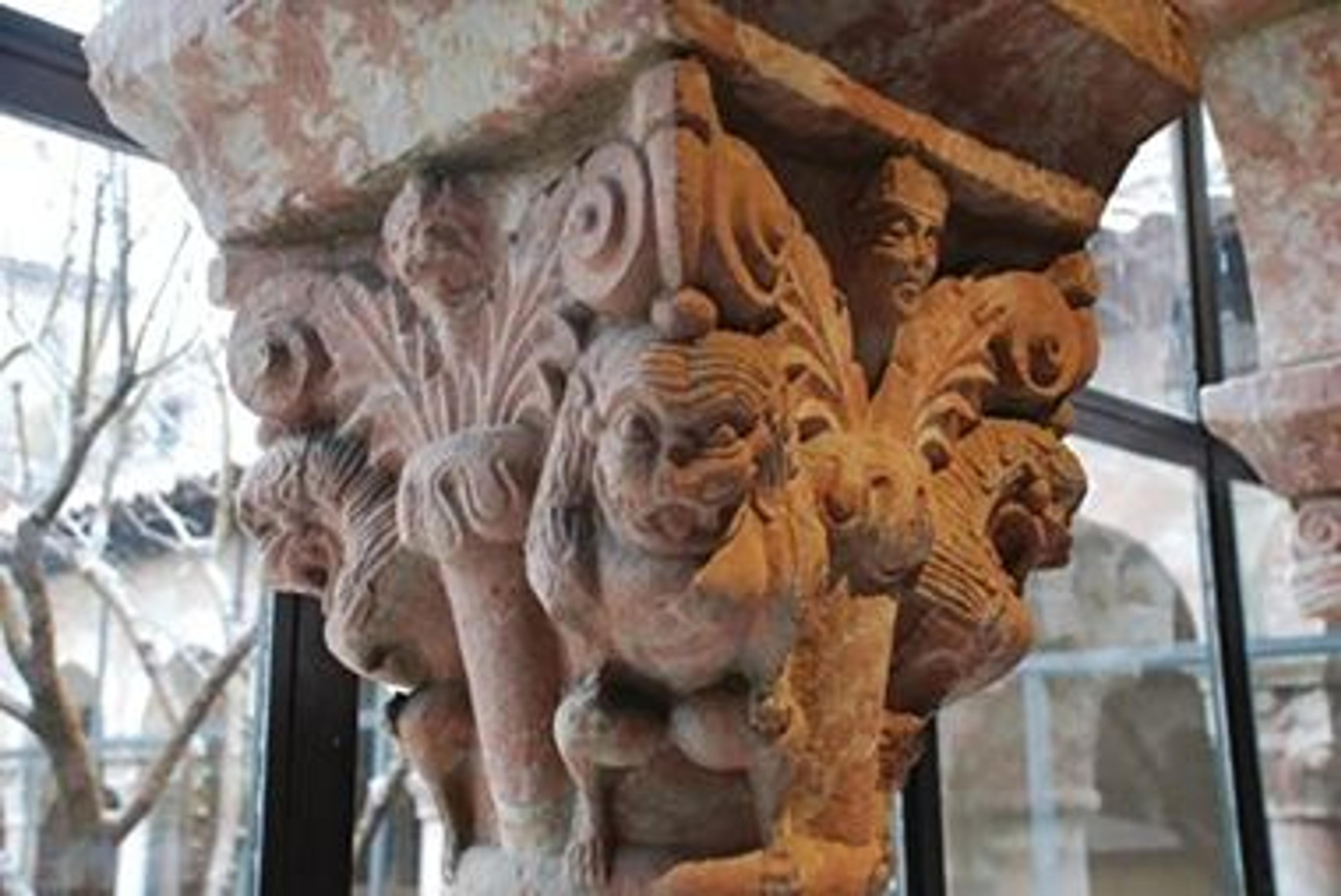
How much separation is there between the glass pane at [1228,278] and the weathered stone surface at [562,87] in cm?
257

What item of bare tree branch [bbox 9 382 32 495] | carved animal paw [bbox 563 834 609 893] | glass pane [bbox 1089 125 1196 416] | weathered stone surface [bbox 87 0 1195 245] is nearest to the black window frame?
bare tree branch [bbox 9 382 32 495]

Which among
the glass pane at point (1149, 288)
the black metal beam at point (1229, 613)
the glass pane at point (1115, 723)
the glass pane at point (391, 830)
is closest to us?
the glass pane at point (391, 830)

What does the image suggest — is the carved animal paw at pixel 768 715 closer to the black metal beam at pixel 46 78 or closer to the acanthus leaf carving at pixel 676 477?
the acanthus leaf carving at pixel 676 477

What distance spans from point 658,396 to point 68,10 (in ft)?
3.44

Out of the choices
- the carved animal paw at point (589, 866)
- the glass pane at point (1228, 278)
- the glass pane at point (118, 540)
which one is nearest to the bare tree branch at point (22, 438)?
the glass pane at point (118, 540)

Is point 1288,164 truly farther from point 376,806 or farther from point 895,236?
point 376,806

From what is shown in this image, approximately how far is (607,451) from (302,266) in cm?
31

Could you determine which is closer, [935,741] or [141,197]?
[141,197]

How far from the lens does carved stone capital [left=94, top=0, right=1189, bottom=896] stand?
2.21ft

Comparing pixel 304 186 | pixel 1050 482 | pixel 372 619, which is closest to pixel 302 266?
pixel 304 186

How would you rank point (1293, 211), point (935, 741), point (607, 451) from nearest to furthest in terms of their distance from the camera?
point (607, 451) → point (1293, 211) → point (935, 741)

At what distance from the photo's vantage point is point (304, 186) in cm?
85

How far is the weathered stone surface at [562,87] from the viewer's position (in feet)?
2.37

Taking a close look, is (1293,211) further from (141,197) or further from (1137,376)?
(1137,376)
